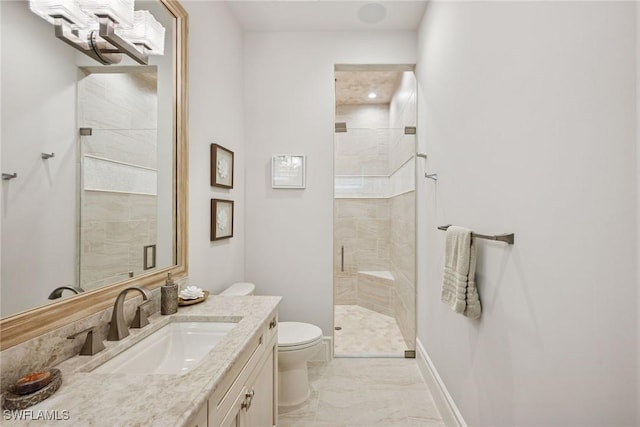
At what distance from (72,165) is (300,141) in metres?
1.91

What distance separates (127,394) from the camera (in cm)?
81

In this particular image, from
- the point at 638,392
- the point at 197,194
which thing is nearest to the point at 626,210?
the point at 638,392

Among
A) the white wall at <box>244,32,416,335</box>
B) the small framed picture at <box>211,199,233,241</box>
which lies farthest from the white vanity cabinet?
the white wall at <box>244,32,416,335</box>

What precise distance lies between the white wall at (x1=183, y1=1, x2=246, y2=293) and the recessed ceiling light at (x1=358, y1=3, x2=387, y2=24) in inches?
39.9

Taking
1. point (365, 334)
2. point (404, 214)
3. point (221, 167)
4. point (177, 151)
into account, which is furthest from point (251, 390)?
point (404, 214)

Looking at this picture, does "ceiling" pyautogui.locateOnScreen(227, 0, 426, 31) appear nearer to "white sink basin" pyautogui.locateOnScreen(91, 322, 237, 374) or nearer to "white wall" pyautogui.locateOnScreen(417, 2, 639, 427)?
"white wall" pyautogui.locateOnScreen(417, 2, 639, 427)

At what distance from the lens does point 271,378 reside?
1.64m

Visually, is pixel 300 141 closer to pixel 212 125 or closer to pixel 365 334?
pixel 212 125

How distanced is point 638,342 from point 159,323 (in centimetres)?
152

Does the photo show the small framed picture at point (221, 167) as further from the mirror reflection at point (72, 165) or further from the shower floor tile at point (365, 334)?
the shower floor tile at point (365, 334)

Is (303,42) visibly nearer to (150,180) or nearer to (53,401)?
(150,180)

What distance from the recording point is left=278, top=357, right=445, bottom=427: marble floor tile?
200cm

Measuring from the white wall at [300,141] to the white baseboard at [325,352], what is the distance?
69 millimetres

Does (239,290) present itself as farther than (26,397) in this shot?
Yes
